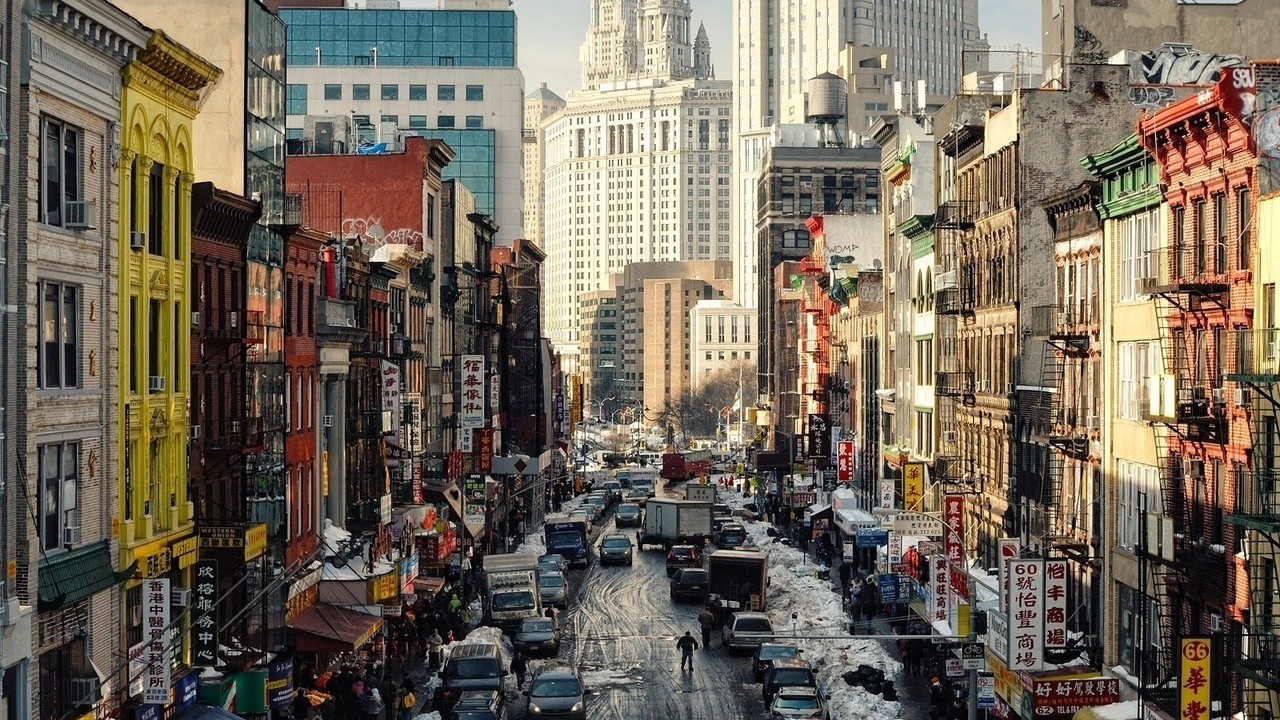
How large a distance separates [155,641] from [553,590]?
127 feet

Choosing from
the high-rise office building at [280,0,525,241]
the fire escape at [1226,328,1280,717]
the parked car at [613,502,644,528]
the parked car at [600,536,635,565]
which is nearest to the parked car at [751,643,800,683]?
the fire escape at [1226,328,1280,717]

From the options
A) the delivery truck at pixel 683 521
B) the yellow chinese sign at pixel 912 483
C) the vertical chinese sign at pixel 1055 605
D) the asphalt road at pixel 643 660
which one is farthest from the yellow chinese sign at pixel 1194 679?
the delivery truck at pixel 683 521

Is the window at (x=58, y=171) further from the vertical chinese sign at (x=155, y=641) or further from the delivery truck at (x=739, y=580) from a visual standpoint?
the delivery truck at (x=739, y=580)

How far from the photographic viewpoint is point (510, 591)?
6825 centimetres

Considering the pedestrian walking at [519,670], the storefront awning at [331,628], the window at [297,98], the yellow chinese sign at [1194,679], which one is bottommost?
the pedestrian walking at [519,670]

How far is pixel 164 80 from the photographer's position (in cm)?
4053

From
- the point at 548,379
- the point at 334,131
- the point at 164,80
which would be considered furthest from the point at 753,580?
the point at 548,379

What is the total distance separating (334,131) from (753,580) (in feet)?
95.9

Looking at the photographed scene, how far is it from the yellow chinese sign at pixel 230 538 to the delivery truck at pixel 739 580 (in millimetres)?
28320

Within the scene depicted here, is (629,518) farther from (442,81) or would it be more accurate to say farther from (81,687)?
(81,687)

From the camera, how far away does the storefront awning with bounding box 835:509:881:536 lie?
82088 millimetres

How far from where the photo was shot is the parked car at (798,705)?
46.4 m

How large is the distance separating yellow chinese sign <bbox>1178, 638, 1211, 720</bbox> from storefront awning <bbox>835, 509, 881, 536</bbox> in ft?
154

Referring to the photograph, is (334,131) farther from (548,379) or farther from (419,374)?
(548,379)
